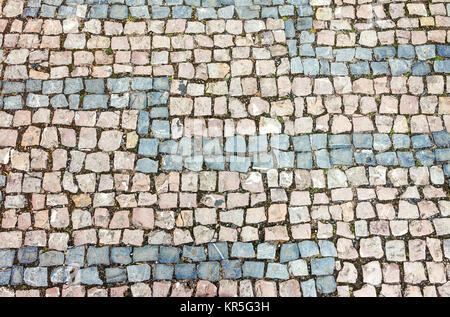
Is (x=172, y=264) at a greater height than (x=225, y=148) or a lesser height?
lesser

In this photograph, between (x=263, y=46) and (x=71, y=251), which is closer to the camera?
(x=71, y=251)

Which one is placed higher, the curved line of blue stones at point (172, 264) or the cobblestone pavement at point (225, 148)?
the cobblestone pavement at point (225, 148)

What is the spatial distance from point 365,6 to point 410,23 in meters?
0.60

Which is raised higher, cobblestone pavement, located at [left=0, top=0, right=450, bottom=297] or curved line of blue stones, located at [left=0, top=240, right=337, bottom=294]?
cobblestone pavement, located at [left=0, top=0, right=450, bottom=297]

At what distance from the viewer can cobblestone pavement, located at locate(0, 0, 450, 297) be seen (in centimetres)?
441

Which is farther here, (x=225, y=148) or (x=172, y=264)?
(x=225, y=148)

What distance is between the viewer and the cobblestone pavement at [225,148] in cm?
441

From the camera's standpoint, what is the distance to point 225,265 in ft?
14.5

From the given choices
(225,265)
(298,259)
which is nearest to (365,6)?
(298,259)

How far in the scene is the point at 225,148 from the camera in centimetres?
475
